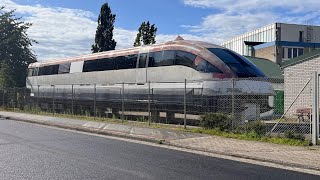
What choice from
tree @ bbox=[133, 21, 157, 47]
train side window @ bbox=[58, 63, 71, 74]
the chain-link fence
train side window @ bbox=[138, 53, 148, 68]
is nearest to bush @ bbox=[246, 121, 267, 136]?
the chain-link fence

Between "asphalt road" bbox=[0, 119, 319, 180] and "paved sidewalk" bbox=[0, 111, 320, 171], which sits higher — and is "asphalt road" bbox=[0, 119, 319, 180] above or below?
below

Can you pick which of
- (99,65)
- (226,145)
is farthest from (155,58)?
(226,145)

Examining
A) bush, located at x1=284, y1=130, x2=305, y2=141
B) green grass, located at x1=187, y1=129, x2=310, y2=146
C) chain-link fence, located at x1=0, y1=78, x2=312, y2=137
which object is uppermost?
chain-link fence, located at x1=0, y1=78, x2=312, y2=137

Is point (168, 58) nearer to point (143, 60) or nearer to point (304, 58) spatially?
point (143, 60)

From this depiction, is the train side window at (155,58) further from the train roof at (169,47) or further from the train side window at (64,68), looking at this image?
the train side window at (64,68)

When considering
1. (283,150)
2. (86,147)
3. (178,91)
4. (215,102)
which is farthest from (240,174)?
(178,91)

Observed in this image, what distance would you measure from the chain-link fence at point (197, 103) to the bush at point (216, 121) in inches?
3.2

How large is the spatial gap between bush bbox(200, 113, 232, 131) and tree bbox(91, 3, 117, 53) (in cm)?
3498

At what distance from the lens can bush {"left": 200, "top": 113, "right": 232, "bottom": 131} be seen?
14.6 metres

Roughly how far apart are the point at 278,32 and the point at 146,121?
5200 centimetres

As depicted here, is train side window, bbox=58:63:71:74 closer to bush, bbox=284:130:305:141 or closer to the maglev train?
the maglev train

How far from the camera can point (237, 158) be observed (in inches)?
406

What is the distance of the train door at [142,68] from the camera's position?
2058cm

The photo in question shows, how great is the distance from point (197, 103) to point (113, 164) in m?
7.91
